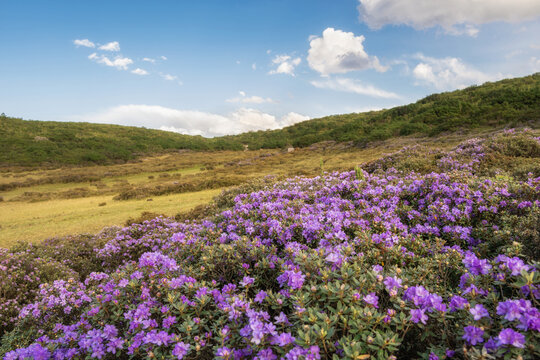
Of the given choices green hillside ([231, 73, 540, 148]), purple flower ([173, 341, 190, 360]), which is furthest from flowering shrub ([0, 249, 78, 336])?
green hillside ([231, 73, 540, 148])

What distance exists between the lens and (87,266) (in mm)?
6473

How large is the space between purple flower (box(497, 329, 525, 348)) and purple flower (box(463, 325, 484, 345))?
135 millimetres

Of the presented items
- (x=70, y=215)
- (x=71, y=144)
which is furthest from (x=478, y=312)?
(x=71, y=144)

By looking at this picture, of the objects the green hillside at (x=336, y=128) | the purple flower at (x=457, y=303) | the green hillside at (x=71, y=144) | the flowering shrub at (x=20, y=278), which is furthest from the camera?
the green hillside at (x=71, y=144)

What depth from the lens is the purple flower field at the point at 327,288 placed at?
179 centimetres

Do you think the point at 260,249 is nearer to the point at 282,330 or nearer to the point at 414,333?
the point at 282,330

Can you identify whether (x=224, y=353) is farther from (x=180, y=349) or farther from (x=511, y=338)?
(x=511, y=338)

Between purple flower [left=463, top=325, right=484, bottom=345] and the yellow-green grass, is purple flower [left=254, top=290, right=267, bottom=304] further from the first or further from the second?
the yellow-green grass

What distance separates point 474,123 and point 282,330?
21.7m

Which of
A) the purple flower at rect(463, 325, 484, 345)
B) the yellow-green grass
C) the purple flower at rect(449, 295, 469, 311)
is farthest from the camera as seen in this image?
the yellow-green grass

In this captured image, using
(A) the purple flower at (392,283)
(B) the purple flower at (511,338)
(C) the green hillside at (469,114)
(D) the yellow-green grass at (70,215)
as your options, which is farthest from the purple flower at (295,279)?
(C) the green hillside at (469,114)

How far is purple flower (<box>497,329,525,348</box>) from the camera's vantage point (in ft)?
4.76

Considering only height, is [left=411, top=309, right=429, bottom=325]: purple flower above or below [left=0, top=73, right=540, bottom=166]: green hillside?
below

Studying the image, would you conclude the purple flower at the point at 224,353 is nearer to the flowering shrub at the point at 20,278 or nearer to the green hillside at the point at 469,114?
the flowering shrub at the point at 20,278
